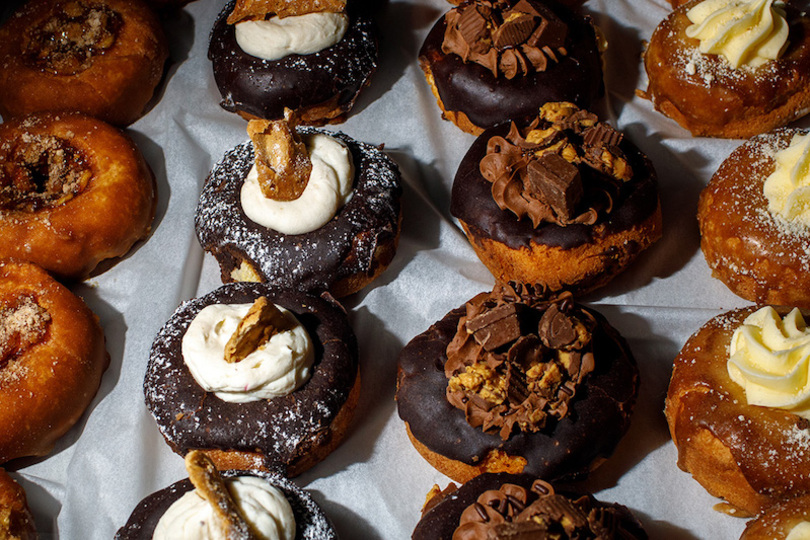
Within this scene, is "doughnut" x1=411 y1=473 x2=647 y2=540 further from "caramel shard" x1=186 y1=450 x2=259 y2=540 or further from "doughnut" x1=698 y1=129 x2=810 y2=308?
"doughnut" x1=698 y1=129 x2=810 y2=308

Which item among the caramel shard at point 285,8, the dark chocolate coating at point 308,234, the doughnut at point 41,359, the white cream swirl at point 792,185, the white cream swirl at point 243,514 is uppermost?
the white cream swirl at point 792,185

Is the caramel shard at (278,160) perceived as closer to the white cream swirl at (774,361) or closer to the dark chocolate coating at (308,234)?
the dark chocolate coating at (308,234)

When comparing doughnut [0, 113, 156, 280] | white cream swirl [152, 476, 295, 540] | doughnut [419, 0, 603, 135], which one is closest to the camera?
white cream swirl [152, 476, 295, 540]

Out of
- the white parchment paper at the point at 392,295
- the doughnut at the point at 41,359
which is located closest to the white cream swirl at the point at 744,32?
the white parchment paper at the point at 392,295

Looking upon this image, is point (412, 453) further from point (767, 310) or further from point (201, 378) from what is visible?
point (767, 310)

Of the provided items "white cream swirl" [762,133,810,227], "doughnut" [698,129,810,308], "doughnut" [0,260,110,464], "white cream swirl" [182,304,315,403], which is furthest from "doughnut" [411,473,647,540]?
"doughnut" [0,260,110,464]

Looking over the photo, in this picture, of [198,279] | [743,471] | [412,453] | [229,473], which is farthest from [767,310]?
[198,279]
